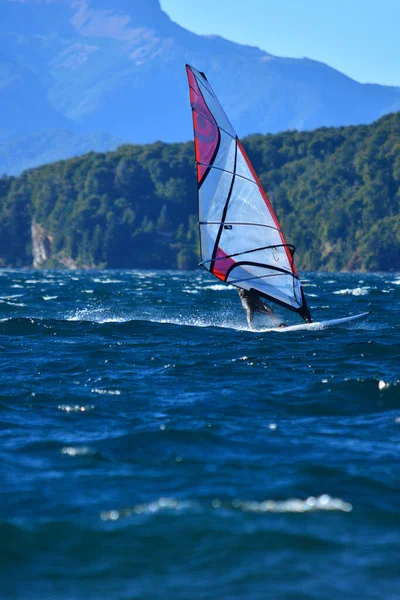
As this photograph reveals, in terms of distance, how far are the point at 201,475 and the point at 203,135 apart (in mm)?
13059

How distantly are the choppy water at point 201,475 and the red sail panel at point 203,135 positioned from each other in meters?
5.11

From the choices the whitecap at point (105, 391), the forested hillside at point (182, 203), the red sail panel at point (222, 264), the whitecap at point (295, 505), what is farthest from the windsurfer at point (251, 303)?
the forested hillside at point (182, 203)

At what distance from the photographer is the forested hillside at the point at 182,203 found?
488ft

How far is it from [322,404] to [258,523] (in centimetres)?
502

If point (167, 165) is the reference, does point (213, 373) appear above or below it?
below

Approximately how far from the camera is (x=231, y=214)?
21719 millimetres

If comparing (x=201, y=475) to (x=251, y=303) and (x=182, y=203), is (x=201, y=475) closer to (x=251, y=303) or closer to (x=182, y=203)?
(x=251, y=303)

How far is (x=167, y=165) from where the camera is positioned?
17775 centimetres

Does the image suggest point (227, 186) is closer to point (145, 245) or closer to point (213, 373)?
point (213, 373)

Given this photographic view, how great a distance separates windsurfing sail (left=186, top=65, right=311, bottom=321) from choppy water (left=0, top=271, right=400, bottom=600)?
388 centimetres

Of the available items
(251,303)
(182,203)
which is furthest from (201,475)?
(182,203)

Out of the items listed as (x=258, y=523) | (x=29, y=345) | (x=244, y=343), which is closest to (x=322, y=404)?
(x=258, y=523)

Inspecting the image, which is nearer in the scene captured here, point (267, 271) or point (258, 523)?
point (258, 523)

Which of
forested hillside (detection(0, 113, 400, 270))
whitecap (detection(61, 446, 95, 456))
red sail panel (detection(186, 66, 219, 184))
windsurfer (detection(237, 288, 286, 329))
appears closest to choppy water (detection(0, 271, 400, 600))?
whitecap (detection(61, 446, 95, 456))
